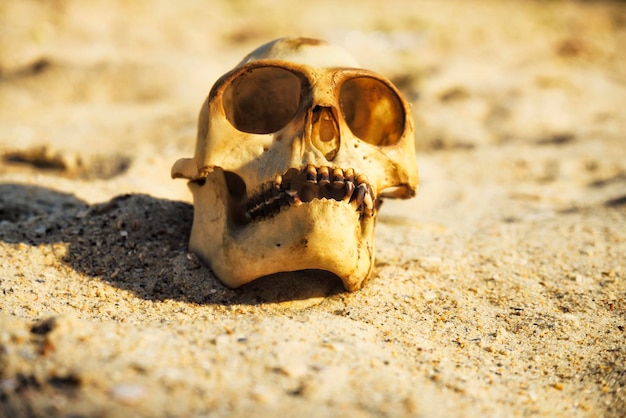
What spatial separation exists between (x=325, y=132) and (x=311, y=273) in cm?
65

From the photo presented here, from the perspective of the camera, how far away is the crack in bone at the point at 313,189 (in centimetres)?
217

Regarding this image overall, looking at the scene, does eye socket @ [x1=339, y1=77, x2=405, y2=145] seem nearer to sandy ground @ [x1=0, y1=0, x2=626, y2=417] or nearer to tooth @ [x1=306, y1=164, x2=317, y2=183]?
tooth @ [x1=306, y1=164, x2=317, y2=183]

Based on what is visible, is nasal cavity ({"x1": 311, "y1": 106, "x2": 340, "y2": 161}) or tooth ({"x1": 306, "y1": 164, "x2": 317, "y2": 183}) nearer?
tooth ({"x1": 306, "y1": 164, "x2": 317, "y2": 183})

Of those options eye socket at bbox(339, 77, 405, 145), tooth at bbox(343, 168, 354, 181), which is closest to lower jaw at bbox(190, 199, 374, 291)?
tooth at bbox(343, 168, 354, 181)

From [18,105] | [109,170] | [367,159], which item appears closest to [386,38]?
[18,105]

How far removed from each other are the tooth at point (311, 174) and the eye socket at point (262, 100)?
459 millimetres

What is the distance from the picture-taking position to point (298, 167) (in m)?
2.19

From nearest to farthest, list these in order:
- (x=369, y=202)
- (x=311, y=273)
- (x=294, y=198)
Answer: (x=294, y=198) → (x=369, y=202) → (x=311, y=273)

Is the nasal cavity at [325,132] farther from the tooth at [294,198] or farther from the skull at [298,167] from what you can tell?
the tooth at [294,198]

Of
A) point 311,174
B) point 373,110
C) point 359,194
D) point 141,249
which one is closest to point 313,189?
point 311,174

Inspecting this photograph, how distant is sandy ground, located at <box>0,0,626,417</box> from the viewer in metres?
1.59

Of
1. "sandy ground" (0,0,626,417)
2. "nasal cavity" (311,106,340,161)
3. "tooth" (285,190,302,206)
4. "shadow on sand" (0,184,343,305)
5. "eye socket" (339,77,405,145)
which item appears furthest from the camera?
"eye socket" (339,77,405,145)

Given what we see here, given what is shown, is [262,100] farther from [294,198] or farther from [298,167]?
[294,198]

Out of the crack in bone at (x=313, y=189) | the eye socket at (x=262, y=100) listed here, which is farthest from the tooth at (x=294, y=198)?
the eye socket at (x=262, y=100)
